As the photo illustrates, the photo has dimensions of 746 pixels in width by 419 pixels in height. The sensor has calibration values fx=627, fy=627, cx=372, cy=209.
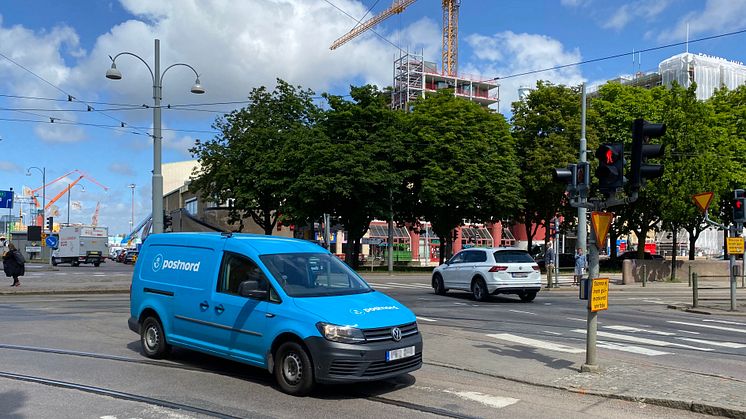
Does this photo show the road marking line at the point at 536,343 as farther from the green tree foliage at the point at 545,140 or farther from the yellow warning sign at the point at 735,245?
the green tree foliage at the point at 545,140

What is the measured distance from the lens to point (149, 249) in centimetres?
936

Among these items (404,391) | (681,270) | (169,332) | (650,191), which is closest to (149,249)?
(169,332)

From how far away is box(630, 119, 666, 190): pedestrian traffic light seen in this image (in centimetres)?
805

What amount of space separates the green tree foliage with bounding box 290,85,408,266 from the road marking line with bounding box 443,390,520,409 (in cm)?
3022

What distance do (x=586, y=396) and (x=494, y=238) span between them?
73.5 metres

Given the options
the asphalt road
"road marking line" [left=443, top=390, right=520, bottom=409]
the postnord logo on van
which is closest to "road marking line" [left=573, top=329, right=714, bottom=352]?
the asphalt road

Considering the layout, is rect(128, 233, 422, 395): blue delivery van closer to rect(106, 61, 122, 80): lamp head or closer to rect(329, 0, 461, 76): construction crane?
rect(106, 61, 122, 80): lamp head

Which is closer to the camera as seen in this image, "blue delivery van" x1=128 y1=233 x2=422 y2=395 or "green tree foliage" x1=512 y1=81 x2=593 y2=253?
"blue delivery van" x1=128 y1=233 x2=422 y2=395

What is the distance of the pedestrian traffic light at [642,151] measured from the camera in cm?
805

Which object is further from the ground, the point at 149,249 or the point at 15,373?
the point at 149,249

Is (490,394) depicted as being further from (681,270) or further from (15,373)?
(681,270)

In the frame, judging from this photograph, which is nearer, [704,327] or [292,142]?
[704,327]

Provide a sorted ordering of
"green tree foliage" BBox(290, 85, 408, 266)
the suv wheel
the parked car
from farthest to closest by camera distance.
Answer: the parked car → "green tree foliage" BBox(290, 85, 408, 266) → the suv wheel

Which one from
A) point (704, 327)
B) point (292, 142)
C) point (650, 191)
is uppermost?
point (292, 142)
